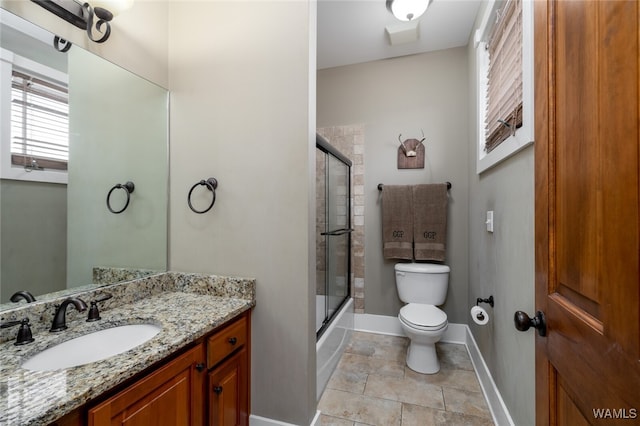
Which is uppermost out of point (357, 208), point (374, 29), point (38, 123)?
point (374, 29)

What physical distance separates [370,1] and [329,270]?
6.78 feet

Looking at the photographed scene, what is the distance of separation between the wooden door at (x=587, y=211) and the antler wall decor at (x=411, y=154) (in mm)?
1868

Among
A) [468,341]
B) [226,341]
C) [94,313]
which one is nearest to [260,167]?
[226,341]

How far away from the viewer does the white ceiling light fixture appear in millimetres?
1908

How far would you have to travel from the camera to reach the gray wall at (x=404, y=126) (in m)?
2.61

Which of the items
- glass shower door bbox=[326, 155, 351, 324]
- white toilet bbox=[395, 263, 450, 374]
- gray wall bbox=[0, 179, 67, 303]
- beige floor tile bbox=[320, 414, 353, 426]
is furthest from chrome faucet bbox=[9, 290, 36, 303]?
white toilet bbox=[395, 263, 450, 374]

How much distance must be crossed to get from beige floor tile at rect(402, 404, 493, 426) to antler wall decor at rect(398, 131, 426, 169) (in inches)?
76.6

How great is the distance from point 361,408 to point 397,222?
1.54 m

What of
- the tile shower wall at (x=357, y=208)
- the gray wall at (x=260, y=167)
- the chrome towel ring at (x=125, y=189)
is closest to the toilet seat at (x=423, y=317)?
the tile shower wall at (x=357, y=208)

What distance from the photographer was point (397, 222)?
2.67 meters

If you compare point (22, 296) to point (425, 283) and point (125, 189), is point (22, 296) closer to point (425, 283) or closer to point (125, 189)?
point (125, 189)

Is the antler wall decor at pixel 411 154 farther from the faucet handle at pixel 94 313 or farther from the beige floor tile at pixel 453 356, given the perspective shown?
the faucet handle at pixel 94 313

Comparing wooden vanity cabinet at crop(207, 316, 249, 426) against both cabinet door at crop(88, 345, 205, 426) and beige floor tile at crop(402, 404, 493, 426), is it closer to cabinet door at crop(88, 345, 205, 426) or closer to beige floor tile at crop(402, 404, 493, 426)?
cabinet door at crop(88, 345, 205, 426)

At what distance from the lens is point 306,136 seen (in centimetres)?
140
